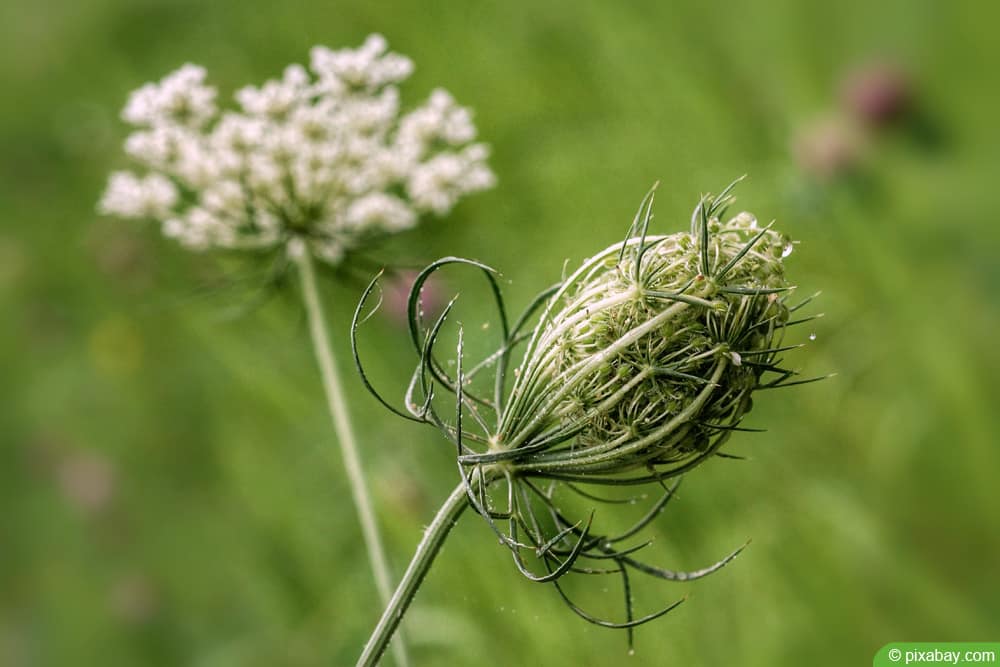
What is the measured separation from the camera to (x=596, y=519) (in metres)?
1.68

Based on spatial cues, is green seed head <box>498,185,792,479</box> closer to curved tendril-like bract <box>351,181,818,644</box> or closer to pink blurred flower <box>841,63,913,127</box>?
curved tendril-like bract <box>351,181,818,644</box>

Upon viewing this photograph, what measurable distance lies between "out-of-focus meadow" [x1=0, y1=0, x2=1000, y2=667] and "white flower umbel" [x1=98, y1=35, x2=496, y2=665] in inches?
27.4

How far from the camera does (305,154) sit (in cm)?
116

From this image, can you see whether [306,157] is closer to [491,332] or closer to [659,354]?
[659,354]

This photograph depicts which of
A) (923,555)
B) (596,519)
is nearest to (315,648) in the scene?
(596,519)

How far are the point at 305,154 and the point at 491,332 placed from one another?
86 cm

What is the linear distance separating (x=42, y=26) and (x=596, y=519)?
2.78 metres

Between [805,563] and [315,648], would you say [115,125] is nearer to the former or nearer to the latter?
[315,648]

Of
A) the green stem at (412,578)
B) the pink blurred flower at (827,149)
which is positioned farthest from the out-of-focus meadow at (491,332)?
the green stem at (412,578)

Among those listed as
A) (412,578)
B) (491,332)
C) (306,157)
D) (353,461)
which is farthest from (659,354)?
(491,332)

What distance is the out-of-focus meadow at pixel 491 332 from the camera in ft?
6.73

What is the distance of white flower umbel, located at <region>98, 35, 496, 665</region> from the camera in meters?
1.15

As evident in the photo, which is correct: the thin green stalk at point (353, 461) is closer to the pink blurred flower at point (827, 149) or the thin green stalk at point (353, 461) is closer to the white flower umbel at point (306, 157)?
the white flower umbel at point (306, 157)

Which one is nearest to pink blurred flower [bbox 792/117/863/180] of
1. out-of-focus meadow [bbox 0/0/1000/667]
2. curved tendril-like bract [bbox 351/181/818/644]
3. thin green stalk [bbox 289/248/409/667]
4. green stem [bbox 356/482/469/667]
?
out-of-focus meadow [bbox 0/0/1000/667]
